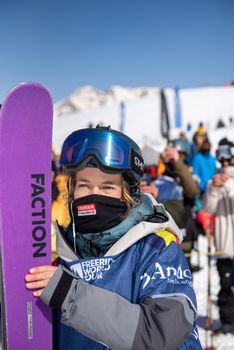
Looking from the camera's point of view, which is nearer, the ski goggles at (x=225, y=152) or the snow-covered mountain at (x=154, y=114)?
the ski goggles at (x=225, y=152)

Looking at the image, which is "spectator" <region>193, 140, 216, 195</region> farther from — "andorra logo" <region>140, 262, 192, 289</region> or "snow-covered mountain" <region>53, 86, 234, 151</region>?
"snow-covered mountain" <region>53, 86, 234, 151</region>

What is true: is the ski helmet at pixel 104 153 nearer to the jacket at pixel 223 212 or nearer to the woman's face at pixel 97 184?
the woman's face at pixel 97 184

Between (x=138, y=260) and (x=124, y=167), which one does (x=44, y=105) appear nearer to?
(x=124, y=167)

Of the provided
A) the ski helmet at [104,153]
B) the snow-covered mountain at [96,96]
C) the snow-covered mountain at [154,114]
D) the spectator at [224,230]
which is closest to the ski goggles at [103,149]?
the ski helmet at [104,153]

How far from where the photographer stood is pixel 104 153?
1.68 m

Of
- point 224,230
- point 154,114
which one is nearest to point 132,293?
point 224,230

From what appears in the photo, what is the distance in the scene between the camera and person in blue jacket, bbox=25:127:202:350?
4.31 feet

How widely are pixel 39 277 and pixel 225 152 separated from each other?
4095 mm

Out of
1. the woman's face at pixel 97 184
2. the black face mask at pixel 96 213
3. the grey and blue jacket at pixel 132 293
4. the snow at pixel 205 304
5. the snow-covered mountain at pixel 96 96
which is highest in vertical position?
the snow-covered mountain at pixel 96 96

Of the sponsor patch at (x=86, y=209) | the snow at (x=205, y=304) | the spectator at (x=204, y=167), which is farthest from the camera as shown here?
the spectator at (x=204, y=167)

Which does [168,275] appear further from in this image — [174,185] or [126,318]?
[174,185]

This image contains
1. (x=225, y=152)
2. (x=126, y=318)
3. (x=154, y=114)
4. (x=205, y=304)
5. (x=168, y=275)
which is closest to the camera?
(x=126, y=318)

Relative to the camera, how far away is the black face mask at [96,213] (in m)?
1.64

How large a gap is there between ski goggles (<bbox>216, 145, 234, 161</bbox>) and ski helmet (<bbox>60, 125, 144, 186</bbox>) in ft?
11.6
